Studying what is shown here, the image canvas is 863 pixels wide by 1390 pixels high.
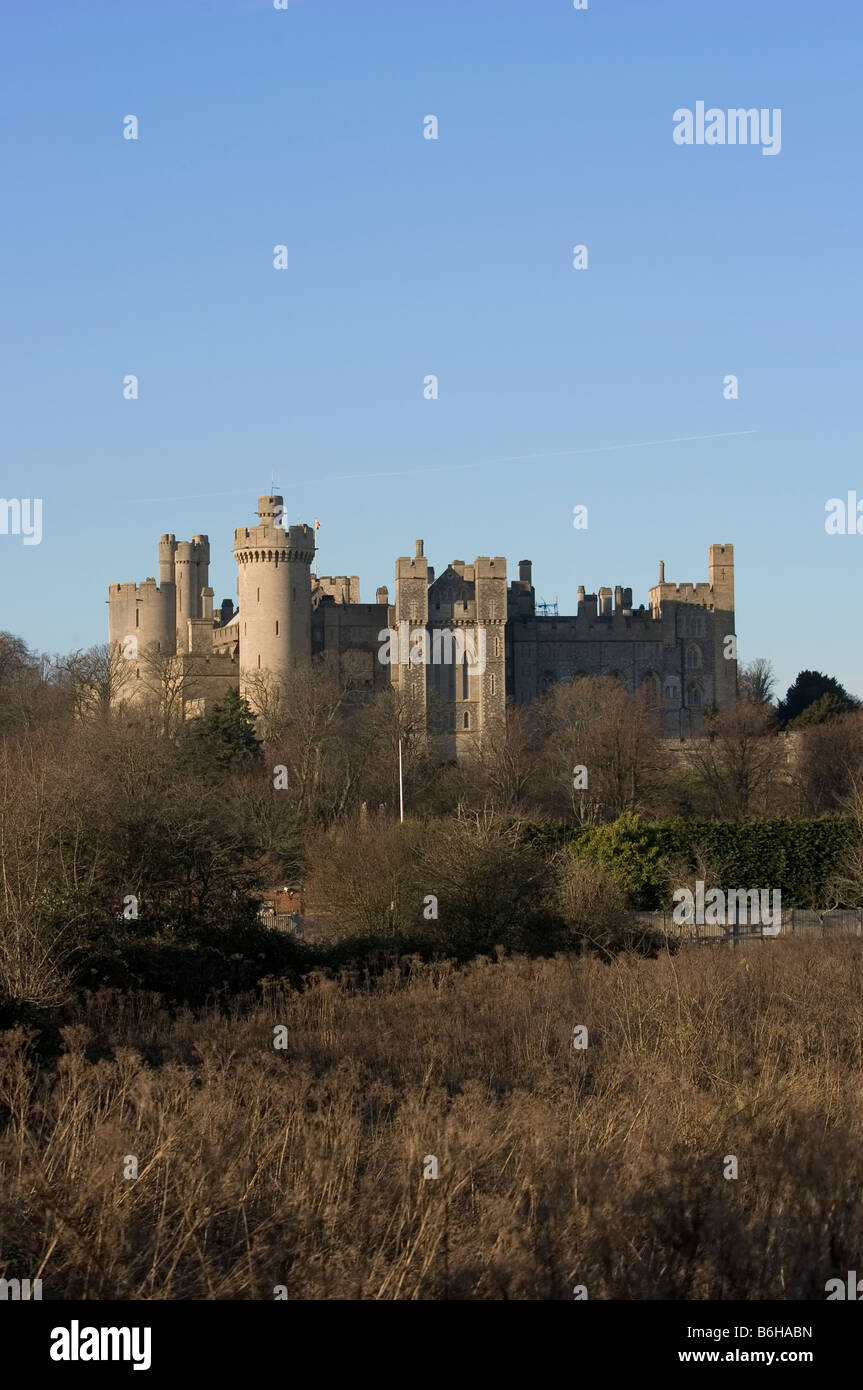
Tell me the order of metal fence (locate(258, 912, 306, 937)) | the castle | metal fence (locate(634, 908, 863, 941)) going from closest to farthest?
metal fence (locate(258, 912, 306, 937)), metal fence (locate(634, 908, 863, 941)), the castle

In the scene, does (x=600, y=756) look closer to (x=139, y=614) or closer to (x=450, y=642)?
(x=450, y=642)

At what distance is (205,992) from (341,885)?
538cm

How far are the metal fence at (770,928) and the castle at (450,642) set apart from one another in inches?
1269

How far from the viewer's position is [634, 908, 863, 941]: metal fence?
23.1 m

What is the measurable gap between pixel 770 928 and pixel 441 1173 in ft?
60.1

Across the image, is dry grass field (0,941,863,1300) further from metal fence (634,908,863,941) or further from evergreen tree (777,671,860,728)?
evergreen tree (777,671,860,728)

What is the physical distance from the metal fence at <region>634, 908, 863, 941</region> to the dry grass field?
10.7 meters

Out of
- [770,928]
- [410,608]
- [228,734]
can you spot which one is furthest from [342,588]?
[770,928]

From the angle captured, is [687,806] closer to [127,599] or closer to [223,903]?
[223,903]

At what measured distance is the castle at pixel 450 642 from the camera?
63531 millimetres

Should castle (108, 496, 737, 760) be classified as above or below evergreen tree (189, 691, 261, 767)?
above

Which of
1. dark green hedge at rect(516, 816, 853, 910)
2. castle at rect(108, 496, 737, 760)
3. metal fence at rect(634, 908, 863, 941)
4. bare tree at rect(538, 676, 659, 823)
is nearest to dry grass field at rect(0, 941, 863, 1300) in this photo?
metal fence at rect(634, 908, 863, 941)

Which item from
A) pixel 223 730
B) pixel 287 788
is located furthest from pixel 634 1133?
pixel 223 730

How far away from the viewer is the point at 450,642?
65.0 meters
